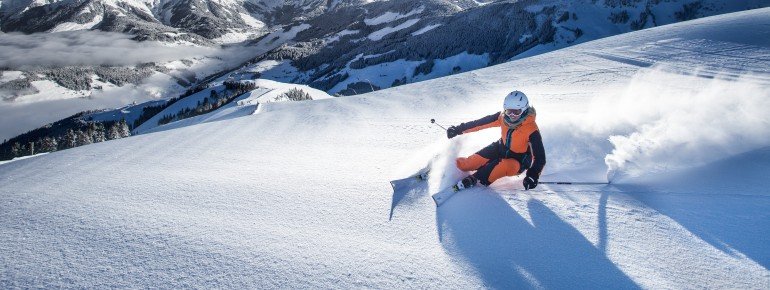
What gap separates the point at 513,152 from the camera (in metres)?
5.72

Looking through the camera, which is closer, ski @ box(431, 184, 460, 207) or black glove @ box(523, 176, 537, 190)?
ski @ box(431, 184, 460, 207)

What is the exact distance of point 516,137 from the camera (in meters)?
5.67

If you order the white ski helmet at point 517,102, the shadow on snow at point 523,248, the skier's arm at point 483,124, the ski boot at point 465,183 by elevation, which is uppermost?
the white ski helmet at point 517,102

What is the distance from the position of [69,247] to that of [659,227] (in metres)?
6.00

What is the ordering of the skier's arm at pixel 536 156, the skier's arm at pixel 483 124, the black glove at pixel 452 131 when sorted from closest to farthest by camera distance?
the skier's arm at pixel 536 156
the skier's arm at pixel 483 124
the black glove at pixel 452 131

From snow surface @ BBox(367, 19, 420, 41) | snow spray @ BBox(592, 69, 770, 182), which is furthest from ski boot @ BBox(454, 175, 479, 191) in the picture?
snow surface @ BBox(367, 19, 420, 41)

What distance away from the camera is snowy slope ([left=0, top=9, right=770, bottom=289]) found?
315 cm

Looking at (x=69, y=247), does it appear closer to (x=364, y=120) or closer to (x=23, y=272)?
(x=23, y=272)

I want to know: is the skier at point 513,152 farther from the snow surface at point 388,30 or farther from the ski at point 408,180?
the snow surface at point 388,30

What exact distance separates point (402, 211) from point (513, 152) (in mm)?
2323

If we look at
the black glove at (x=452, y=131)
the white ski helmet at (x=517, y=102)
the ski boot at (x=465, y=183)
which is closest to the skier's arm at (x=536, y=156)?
the white ski helmet at (x=517, y=102)

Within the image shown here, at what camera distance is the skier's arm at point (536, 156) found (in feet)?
16.5

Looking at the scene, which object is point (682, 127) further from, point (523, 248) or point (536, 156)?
point (523, 248)

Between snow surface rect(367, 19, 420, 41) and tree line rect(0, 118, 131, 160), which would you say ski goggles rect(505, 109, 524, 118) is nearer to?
tree line rect(0, 118, 131, 160)
